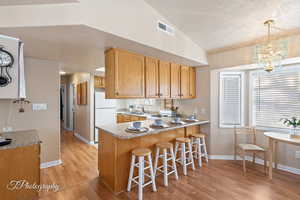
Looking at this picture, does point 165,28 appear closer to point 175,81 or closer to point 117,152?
point 175,81

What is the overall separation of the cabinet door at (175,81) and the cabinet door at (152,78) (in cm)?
48

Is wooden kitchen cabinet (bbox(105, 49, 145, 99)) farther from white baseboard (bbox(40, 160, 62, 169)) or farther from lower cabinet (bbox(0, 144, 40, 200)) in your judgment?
white baseboard (bbox(40, 160, 62, 169))

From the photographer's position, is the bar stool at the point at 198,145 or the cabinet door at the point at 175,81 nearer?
the bar stool at the point at 198,145

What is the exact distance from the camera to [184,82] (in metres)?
3.48

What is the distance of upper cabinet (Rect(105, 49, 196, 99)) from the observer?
224cm

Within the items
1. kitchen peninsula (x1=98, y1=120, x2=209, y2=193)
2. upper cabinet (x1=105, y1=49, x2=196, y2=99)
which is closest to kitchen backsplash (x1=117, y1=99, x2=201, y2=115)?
upper cabinet (x1=105, y1=49, x2=196, y2=99)

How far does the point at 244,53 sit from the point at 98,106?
4079 millimetres

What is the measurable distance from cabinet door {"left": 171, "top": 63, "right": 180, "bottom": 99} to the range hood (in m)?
2.58

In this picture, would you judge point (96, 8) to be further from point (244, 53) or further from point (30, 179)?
point (244, 53)

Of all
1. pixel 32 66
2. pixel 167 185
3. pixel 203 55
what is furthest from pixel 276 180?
pixel 32 66

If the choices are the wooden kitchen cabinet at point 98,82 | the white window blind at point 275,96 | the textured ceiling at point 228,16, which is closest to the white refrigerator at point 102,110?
the wooden kitchen cabinet at point 98,82

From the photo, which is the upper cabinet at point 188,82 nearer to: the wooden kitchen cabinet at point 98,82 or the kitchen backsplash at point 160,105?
the kitchen backsplash at point 160,105

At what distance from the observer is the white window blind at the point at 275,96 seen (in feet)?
9.72

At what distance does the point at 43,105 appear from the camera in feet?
9.71
